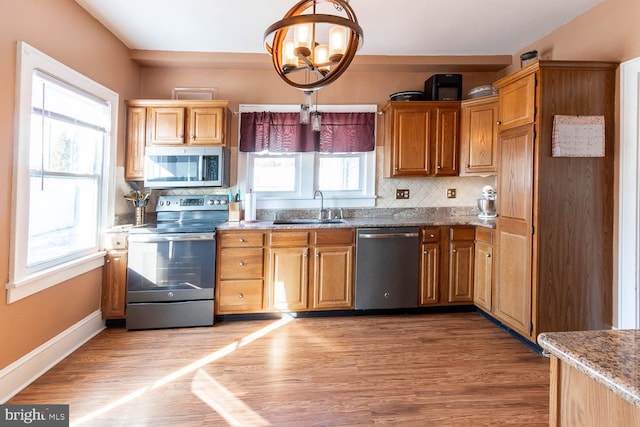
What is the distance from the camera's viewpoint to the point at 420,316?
3.23 meters

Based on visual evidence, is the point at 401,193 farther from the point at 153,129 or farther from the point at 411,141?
the point at 153,129

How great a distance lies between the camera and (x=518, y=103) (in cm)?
257

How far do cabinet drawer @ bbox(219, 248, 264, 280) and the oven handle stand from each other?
214 millimetres

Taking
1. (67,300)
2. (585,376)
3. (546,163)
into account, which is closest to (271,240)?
(67,300)

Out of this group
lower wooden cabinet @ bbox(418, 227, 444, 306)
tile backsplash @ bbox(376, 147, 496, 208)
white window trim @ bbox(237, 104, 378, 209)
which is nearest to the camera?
lower wooden cabinet @ bbox(418, 227, 444, 306)

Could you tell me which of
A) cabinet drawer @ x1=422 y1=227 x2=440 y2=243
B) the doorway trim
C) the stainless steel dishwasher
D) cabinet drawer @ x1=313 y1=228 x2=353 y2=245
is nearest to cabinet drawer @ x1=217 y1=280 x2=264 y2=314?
cabinet drawer @ x1=313 y1=228 x2=353 y2=245

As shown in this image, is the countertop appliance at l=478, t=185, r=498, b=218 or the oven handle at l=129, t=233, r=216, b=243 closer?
the oven handle at l=129, t=233, r=216, b=243

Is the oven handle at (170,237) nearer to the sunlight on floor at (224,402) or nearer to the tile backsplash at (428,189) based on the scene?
the sunlight on floor at (224,402)

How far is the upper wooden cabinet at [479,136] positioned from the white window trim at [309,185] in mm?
971

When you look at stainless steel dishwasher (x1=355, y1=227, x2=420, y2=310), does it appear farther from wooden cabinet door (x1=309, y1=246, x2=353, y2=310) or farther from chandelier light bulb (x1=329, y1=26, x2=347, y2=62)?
chandelier light bulb (x1=329, y1=26, x2=347, y2=62)

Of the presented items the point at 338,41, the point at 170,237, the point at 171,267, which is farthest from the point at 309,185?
the point at 338,41

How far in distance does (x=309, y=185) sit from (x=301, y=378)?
2115mm

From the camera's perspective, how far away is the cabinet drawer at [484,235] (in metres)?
3.00

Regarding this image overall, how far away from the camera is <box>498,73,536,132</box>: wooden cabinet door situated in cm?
242
